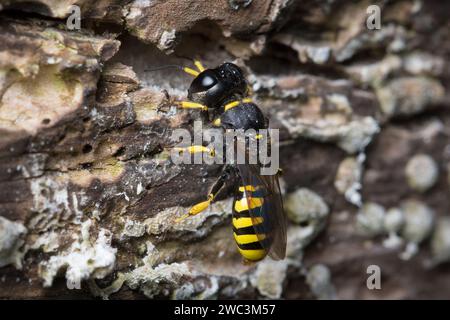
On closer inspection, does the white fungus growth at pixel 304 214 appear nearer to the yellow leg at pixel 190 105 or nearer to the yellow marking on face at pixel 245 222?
the yellow marking on face at pixel 245 222

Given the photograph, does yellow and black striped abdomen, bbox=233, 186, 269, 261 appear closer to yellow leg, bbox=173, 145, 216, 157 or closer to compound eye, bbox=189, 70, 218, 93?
yellow leg, bbox=173, 145, 216, 157

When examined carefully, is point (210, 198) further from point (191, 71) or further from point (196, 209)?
point (191, 71)

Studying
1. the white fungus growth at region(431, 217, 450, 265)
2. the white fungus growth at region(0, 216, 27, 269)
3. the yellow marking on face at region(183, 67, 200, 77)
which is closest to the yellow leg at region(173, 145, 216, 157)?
the yellow marking on face at region(183, 67, 200, 77)

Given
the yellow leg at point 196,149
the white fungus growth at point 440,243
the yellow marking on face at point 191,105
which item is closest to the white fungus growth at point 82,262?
the yellow leg at point 196,149

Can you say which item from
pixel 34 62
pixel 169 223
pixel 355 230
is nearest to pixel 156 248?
pixel 169 223

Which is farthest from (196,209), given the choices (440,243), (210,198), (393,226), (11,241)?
(440,243)

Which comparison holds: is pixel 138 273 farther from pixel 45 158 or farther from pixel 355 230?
pixel 355 230
